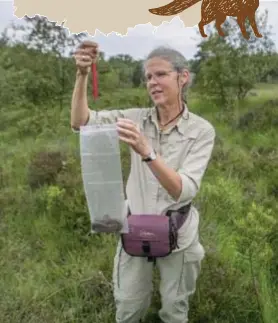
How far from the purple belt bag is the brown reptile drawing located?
3.47ft

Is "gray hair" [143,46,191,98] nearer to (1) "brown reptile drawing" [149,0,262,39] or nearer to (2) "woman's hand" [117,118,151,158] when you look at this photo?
(2) "woman's hand" [117,118,151,158]

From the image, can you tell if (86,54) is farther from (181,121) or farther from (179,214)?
(179,214)

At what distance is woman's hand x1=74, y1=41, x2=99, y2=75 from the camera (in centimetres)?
209

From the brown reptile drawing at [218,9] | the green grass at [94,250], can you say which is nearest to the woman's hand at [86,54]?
the brown reptile drawing at [218,9]

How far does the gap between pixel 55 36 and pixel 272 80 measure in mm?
8363

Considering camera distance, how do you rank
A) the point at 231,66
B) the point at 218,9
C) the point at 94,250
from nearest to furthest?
the point at 218,9
the point at 94,250
the point at 231,66

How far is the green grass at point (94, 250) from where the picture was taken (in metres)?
3.33

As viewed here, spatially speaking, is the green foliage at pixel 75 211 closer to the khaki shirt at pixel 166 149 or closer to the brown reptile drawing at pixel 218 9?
the khaki shirt at pixel 166 149

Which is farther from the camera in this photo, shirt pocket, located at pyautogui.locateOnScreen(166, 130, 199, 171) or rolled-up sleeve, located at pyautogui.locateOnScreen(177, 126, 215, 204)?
shirt pocket, located at pyautogui.locateOnScreen(166, 130, 199, 171)

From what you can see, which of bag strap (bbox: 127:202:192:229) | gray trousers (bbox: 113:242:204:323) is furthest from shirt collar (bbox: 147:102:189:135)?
gray trousers (bbox: 113:242:204:323)

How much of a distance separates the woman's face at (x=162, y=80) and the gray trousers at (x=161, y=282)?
702mm

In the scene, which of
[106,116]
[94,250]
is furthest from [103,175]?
[94,250]

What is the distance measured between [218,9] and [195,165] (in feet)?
2.98

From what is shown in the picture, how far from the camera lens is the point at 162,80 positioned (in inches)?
89.9
